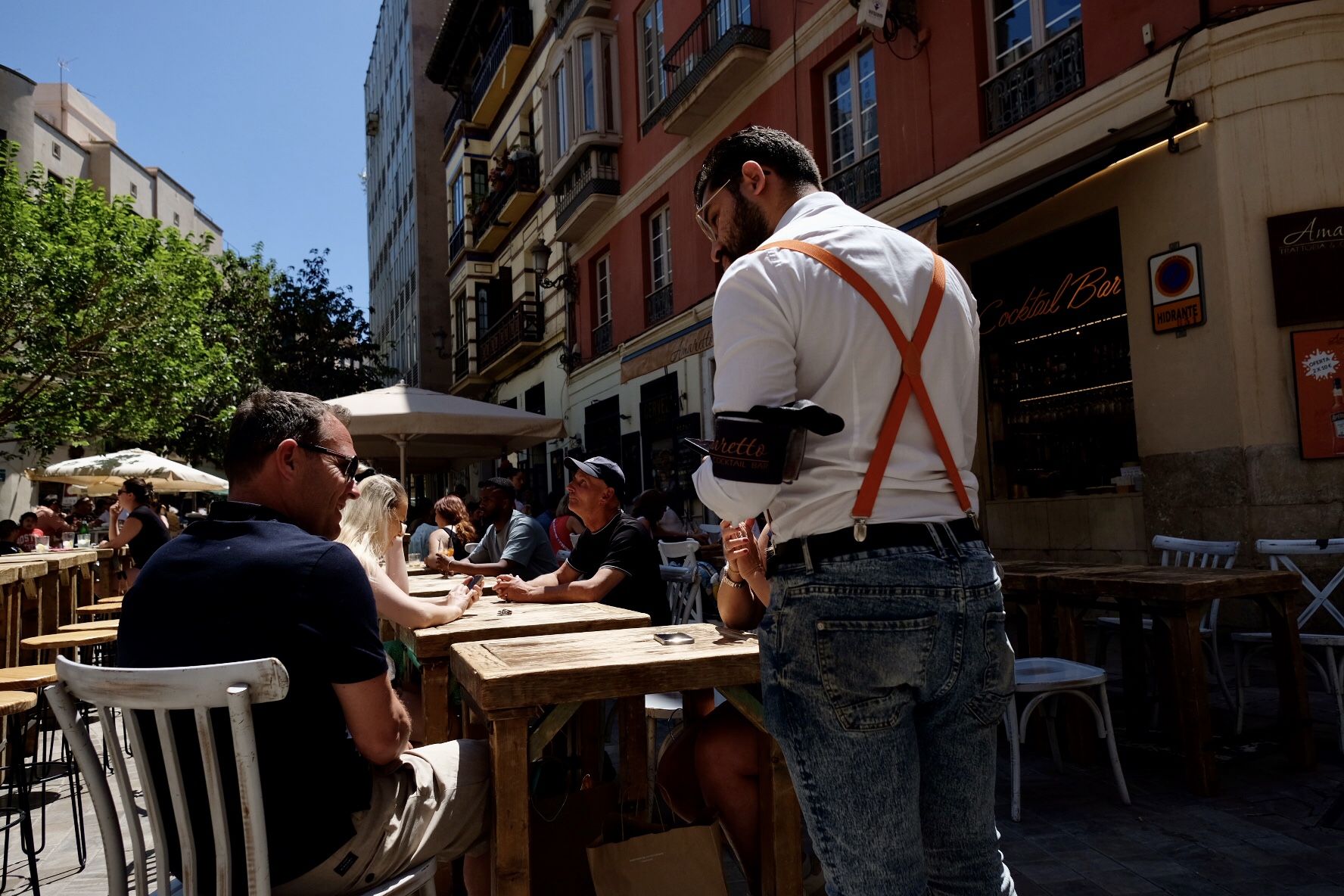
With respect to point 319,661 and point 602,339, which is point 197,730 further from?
point 602,339

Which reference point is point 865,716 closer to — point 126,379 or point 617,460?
point 617,460

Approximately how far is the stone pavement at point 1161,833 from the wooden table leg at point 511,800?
1268mm

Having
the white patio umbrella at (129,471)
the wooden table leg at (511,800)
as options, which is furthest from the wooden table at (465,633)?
the white patio umbrella at (129,471)

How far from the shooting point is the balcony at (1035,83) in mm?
8359

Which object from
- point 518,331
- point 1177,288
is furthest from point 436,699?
point 518,331

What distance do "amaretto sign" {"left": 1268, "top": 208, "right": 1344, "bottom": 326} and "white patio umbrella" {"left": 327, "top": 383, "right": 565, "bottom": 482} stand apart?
694 cm

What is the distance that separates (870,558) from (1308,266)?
7.07 metres

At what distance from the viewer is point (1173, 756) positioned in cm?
450

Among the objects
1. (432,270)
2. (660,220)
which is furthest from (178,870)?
(432,270)

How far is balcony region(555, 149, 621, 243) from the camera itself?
17.5 metres

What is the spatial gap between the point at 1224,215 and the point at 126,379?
1670 cm

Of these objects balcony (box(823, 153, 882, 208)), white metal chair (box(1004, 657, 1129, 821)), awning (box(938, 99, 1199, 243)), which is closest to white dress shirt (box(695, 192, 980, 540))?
white metal chair (box(1004, 657, 1129, 821))

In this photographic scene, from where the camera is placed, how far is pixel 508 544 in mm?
6172

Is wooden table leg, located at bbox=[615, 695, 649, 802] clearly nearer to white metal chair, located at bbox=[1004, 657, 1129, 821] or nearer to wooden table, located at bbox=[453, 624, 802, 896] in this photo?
wooden table, located at bbox=[453, 624, 802, 896]
